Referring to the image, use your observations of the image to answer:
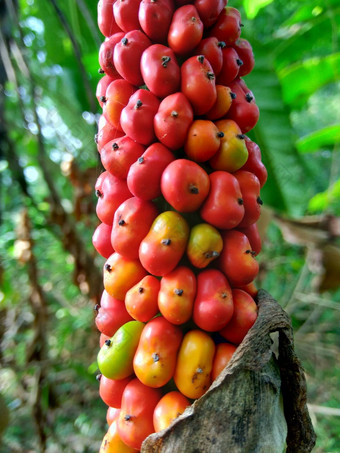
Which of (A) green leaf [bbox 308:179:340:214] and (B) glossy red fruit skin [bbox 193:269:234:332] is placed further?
(A) green leaf [bbox 308:179:340:214]

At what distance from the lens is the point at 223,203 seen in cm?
94

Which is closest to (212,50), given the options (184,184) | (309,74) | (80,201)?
(184,184)

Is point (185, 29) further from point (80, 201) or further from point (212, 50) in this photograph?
point (80, 201)

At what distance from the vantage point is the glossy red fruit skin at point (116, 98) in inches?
41.7

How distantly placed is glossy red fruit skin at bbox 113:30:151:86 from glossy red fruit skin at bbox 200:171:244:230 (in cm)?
39

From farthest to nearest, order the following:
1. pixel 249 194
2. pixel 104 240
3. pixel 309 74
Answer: pixel 309 74, pixel 104 240, pixel 249 194

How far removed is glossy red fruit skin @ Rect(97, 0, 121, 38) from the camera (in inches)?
45.1

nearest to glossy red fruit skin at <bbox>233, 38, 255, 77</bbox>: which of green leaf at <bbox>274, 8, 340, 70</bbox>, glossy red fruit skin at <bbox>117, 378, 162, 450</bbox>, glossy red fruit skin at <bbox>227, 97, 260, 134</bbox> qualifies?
glossy red fruit skin at <bbox>227, 97, 260, 134</bbox>

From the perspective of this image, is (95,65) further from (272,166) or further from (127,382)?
(127,382)

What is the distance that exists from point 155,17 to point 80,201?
6.97 feet

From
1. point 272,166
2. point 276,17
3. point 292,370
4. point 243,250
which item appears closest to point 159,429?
point 292,370

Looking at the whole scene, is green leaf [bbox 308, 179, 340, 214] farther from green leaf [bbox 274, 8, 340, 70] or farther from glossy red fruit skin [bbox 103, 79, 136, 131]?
glossy red fruit skin [bbox 103, 79, 136, 131]

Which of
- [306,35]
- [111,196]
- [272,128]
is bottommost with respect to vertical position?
[111,196]

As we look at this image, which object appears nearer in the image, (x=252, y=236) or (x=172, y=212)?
(x=172, y=212)
